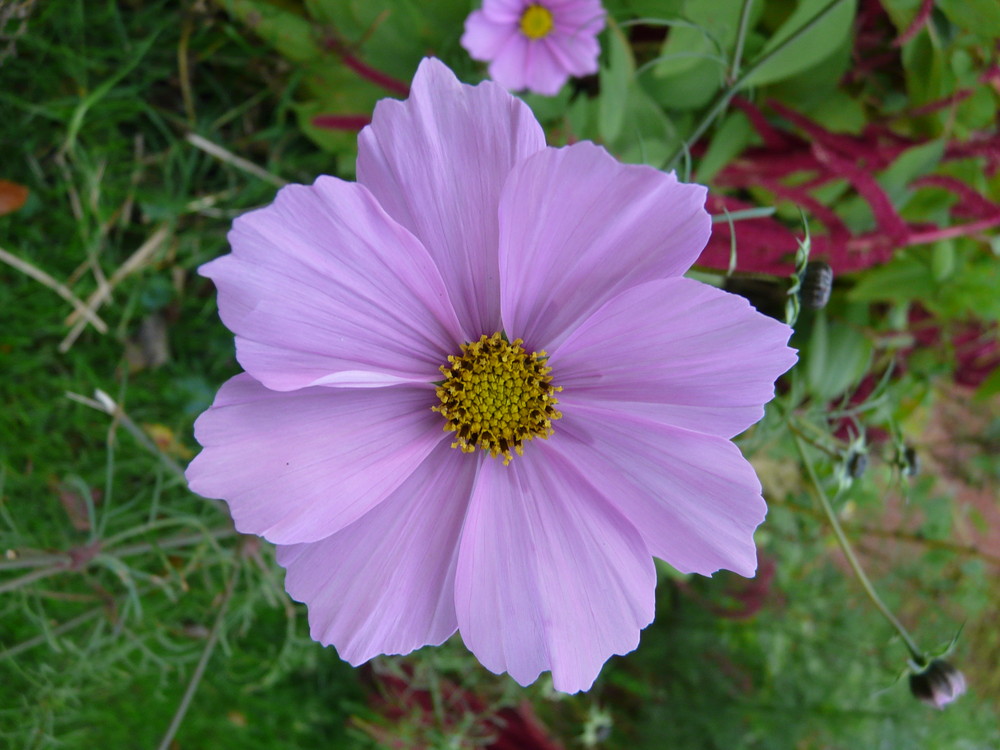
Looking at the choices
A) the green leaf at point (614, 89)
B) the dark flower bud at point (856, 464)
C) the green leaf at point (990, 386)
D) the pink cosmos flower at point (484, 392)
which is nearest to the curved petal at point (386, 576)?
the pink cosmos flower at point (484, 392)

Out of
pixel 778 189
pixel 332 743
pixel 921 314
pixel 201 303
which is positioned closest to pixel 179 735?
pixel 332 743

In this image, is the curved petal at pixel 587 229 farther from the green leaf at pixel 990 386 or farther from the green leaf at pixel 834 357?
the green leaf at pixel 990 386

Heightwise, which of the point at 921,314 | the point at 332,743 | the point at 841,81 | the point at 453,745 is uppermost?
the point at 841,81

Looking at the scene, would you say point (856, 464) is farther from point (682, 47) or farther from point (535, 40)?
point (535, 40)

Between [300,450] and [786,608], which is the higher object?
[300,450]

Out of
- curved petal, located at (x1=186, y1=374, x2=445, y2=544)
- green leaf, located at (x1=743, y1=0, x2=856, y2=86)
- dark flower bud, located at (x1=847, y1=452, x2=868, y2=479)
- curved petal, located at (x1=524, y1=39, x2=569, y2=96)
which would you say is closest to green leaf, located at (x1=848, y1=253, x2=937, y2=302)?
green leaf, located at (x1=743, y1=0, x2=856, y2=86)

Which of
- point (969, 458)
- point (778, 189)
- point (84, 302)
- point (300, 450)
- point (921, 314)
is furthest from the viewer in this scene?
point (969, 458)

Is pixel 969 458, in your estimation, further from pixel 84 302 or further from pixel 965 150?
pixel 84 302

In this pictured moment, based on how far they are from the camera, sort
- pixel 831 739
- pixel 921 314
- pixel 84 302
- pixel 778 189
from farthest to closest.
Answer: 1. pixel 831 739
2. pixel 921 314
3. pixel 84 302
4. pixel 778 189

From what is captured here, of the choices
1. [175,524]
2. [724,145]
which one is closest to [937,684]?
[724,145]
